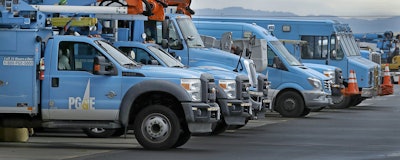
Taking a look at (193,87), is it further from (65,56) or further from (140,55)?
(140,55)

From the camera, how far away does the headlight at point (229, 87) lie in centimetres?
2002

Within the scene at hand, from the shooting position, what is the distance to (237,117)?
65.5ft

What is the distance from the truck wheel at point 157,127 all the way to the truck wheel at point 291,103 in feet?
37.8

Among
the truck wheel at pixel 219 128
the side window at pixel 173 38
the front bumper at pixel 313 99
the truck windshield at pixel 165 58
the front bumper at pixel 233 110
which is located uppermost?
the side window at pixel 173 38

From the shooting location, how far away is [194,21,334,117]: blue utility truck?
28.3m

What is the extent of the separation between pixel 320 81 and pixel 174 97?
11.7 m

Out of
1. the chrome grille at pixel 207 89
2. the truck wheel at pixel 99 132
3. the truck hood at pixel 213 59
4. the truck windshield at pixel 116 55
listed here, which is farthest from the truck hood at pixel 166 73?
the truck hood at pixel 213 59

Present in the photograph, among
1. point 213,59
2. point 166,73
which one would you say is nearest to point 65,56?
point 166,73

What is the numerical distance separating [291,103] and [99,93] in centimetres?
1198

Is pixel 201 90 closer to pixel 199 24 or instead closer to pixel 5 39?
pixel 5 39

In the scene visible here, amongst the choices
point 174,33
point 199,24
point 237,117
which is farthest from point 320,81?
point 237,117

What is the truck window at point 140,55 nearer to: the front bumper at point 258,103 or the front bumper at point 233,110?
the front bumper at point 233,110

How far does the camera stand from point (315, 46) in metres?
33.3

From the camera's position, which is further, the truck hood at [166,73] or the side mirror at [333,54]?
the side mirror at [333,54]
